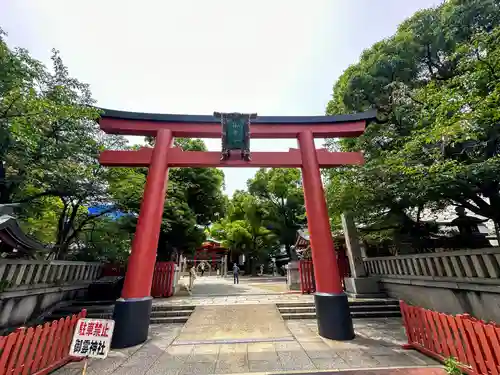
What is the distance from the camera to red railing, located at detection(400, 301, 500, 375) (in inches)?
128

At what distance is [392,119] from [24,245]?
12264 mm

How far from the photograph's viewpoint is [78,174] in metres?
7.06

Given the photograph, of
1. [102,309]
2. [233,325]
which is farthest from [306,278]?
[102,309]

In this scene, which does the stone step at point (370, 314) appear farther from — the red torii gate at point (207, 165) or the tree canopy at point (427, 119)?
the tree canopy at point (427, 119)

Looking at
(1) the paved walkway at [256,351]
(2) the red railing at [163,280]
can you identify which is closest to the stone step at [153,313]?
(1) the paved walkway at [256,351]

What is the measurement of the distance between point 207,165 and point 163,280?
247 inches

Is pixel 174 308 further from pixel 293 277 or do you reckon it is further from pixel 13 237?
pixel 293 277

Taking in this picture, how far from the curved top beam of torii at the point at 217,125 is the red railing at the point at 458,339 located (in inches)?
209

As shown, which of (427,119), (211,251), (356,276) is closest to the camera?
(427,119)

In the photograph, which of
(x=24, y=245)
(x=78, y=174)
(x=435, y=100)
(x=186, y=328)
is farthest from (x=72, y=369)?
(x=435, y=100)

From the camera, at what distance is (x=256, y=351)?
4746 millimetres

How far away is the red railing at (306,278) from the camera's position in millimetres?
10352

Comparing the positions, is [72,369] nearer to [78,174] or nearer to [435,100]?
[78,174]

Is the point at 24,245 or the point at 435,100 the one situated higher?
the point at 435,100
